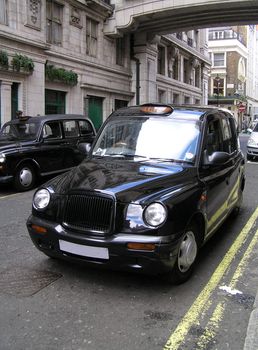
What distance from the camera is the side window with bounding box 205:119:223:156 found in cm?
550

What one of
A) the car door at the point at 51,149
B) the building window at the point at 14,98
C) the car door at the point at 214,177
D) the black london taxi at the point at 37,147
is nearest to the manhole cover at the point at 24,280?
the car door at the point at 214,177

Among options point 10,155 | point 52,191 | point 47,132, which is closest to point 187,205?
point 52,191

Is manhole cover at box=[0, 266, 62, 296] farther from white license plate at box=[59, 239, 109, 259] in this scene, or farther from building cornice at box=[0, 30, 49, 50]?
building cornice at box=[0, 30, 49, 50]

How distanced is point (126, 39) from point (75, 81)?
7.95 meters

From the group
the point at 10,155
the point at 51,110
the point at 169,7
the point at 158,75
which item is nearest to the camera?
the point at 10,155

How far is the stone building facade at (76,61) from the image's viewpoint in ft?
61.6

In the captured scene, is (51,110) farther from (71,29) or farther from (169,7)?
(169,7)

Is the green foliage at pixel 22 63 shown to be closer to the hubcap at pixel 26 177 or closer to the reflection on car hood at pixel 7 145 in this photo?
the reflection on car hood at pixel 7 145

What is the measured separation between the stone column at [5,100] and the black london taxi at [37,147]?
740 cm

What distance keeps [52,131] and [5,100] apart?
8.17 metres

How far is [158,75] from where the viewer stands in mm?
33406

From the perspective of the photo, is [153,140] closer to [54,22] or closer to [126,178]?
[126,178]

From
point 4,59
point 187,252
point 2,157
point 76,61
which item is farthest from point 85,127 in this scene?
point 76,61

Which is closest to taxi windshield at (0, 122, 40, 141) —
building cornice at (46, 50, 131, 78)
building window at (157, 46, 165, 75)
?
building cornice at (46, 50, 131, 78)
